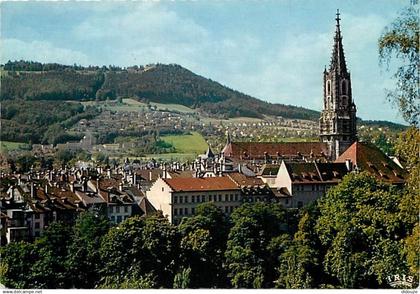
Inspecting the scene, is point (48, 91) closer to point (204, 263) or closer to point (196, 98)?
point (196, 98)

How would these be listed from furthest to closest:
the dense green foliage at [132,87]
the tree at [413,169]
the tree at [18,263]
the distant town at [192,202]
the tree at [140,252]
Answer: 1. the dense green foliage at [132,87]
2. the tree at [140,252]
3. the distant town at [192,202]
4. the tree at [18,263]
5. the tree at [413,169]

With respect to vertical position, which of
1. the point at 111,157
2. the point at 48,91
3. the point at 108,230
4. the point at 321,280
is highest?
the point at 48,91

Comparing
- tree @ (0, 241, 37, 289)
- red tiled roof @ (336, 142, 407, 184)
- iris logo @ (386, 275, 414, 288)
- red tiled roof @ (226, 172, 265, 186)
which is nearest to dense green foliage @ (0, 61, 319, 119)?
red tiled roof @ (226, 172, 265, 186)

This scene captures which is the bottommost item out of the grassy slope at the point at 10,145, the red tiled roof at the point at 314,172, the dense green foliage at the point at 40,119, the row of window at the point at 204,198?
the row of window at the point at 204,198

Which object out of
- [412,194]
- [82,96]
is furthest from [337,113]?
[412,194]

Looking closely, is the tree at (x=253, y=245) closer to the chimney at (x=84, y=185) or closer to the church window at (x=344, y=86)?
the chimney at (x=84, y=185)

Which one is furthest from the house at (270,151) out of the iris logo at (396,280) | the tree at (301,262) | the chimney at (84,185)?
the iris logo at (396,280)
